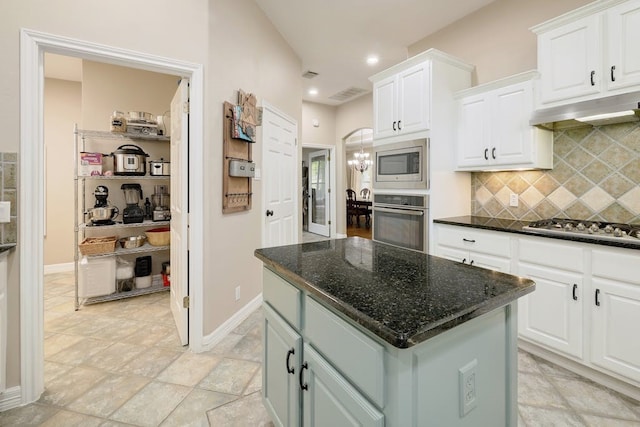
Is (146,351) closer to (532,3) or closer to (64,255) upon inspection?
(64,255)

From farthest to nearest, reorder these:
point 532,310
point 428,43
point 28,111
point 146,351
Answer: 1. point 428,43
2. point 146,351
3. point 532,310
4. point 28,111

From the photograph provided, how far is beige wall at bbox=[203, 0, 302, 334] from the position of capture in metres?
2.38

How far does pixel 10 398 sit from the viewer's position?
1724 mm

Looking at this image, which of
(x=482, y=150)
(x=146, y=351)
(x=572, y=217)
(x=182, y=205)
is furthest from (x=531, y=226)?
(x=146, y=351)

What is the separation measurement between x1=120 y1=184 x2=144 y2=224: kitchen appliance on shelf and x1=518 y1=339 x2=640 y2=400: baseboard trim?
3.84 meters

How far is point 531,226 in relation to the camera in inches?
89.2

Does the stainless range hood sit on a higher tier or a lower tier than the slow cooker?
higher

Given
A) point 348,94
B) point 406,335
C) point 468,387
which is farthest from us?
point 348,94

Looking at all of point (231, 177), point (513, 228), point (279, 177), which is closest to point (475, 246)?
point (513, 228)

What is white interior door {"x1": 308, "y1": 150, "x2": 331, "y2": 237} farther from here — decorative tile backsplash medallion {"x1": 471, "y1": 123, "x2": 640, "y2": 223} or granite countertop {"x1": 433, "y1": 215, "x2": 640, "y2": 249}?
decorative tile backsplash medallion {"x1": 471, "y1": 123, "x2": 640, "y2": 223}

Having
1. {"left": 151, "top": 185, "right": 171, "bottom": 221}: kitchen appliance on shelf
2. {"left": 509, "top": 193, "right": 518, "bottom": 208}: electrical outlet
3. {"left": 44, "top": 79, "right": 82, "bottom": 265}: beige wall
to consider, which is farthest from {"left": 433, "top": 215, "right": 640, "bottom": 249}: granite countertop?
{"left": 44, "top": 79, "right": 82, "bottom": 265}: beige wall

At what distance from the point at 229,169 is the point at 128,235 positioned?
2.01 m

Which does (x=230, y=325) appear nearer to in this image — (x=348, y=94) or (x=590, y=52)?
(x=590, y=52)

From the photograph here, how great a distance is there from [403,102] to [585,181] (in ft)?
5.36
